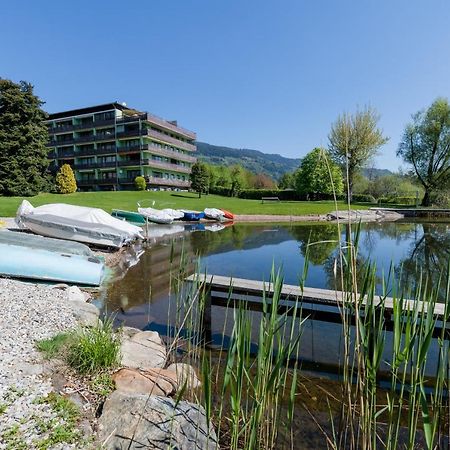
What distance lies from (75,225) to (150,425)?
37.0 feet

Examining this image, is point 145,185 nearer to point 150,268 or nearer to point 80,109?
point 80,109

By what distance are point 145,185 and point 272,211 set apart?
23102 mm

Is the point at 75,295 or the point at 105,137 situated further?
the point at 105,137

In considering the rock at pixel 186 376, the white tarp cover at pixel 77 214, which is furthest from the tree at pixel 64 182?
the rock at pixel 186 376

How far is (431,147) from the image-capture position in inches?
1554

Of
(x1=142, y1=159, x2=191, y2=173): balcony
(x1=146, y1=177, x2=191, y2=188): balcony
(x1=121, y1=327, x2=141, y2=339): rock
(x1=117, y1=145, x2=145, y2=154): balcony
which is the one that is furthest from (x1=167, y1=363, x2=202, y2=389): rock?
(x1=117, y1=145, x2=145, y2=154): balcony

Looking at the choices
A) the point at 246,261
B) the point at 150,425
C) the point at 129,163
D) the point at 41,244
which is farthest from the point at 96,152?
the point at 150,425

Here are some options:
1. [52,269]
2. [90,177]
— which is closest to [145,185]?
[90,177]

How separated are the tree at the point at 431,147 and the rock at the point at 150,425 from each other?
4579 cm

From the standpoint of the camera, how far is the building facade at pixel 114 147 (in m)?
49.4

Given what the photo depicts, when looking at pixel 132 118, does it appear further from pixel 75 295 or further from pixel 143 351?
pixel 143 351

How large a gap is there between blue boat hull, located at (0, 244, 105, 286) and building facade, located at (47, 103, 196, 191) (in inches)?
1655

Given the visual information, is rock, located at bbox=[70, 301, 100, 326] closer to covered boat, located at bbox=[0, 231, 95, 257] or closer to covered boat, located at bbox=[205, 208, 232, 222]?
covered boat, located at bbox=[0, 231, 95, 257]

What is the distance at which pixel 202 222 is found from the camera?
27.1 metres
